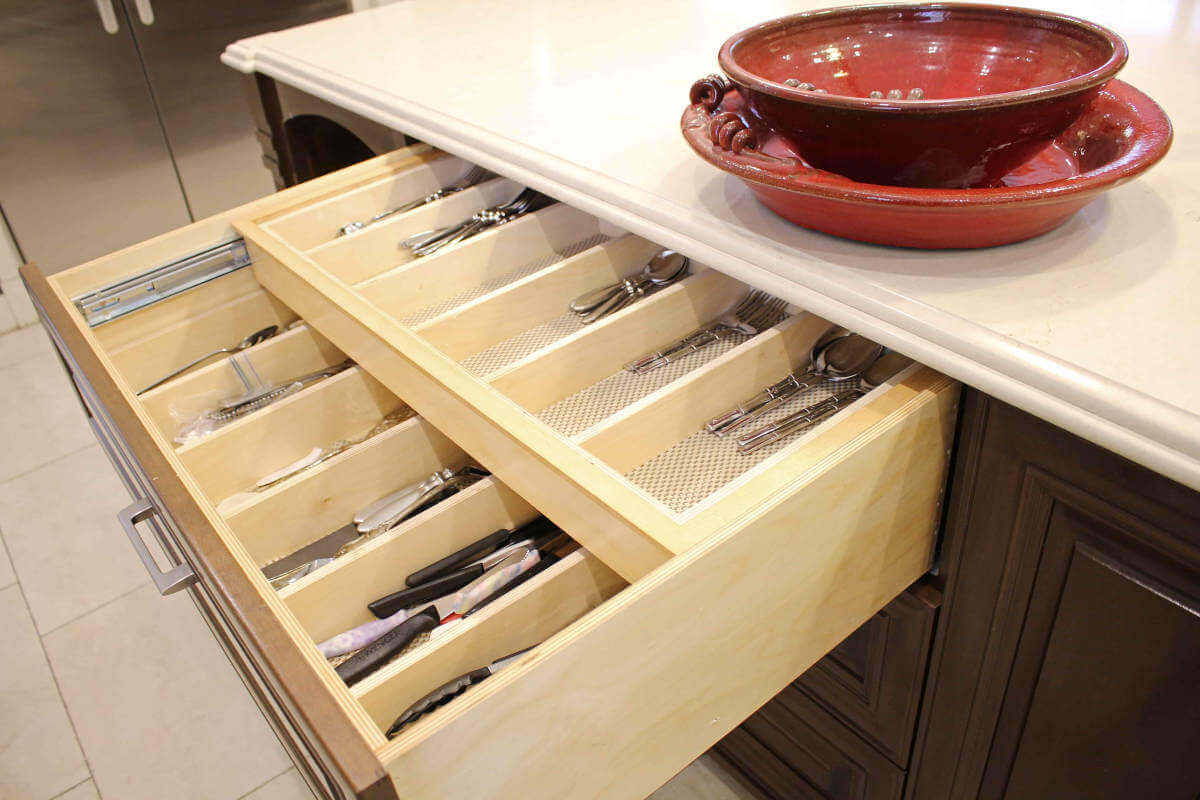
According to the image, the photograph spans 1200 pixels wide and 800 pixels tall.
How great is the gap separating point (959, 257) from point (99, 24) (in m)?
2.82

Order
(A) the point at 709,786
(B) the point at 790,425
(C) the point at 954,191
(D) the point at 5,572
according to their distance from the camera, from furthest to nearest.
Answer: (D) the point at 5,572, (A) the point at 709,786, (B) the point at 790,425, (C) the point at 954,191

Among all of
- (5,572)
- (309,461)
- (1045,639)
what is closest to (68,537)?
(5,572)

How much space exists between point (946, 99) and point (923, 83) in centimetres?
19

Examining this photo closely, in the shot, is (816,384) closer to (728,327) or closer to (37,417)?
(728,327)

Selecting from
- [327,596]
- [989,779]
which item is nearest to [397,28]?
[327,596]

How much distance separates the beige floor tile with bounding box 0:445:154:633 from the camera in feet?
6.13

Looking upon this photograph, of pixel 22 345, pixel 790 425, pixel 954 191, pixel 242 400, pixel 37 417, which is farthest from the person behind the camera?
pixel 22 345

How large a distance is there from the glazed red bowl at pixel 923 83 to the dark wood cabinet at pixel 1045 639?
0.20 meters

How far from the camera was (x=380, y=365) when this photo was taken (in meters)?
0.97

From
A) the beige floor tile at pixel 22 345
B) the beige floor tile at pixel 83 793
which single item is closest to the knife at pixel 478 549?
the beige floor tile at pixel 83 793

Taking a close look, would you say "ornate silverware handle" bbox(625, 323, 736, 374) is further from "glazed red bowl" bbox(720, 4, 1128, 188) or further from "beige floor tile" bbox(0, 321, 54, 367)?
"beige floor tile" bbox(0, 321, 54, 367)

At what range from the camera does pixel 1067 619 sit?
2.51 feet

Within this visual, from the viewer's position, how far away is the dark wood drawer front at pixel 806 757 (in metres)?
1.11

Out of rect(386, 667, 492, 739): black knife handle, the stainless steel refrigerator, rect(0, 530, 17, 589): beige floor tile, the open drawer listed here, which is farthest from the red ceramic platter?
the stainless steel refrigerator
